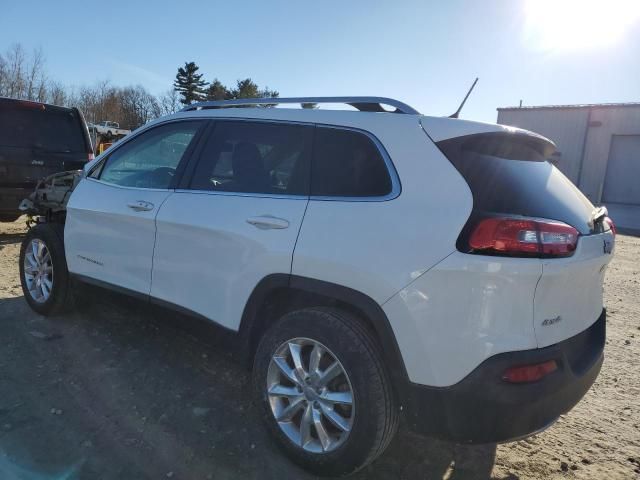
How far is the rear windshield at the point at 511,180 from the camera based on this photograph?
2061 millimetres

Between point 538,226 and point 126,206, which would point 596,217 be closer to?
point 538,226

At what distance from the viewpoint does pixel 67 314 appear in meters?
4.38

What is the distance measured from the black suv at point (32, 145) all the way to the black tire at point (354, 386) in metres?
5.98

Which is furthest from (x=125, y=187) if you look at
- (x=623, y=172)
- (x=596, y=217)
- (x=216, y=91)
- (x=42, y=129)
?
(x=216, y=91)

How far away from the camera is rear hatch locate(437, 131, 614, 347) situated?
1.96 meters

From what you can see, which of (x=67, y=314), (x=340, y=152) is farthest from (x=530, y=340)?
(x=67, y=314)

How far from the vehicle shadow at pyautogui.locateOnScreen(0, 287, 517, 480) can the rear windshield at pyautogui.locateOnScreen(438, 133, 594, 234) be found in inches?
57.0

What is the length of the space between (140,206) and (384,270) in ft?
6.36

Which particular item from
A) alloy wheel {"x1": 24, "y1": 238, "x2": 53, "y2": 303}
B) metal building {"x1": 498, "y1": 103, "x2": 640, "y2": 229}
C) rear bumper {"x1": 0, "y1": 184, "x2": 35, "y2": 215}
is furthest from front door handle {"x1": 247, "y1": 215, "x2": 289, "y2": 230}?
metal building {"x1": 498, "y1": 103, "x2": 640, "y2": 229}

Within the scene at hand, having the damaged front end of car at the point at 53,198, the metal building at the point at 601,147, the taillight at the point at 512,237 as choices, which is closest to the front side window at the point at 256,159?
the taillight at the point at 512,237

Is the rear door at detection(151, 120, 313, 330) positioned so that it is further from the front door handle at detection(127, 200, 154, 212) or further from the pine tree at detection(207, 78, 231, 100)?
the pine tree at detection(207, 78, 231, 100)

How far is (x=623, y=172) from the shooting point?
74.7ft

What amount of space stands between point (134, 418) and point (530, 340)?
2.27 metres

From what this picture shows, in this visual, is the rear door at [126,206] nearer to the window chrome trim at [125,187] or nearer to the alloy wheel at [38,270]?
the window chrome trim at [125,187]
